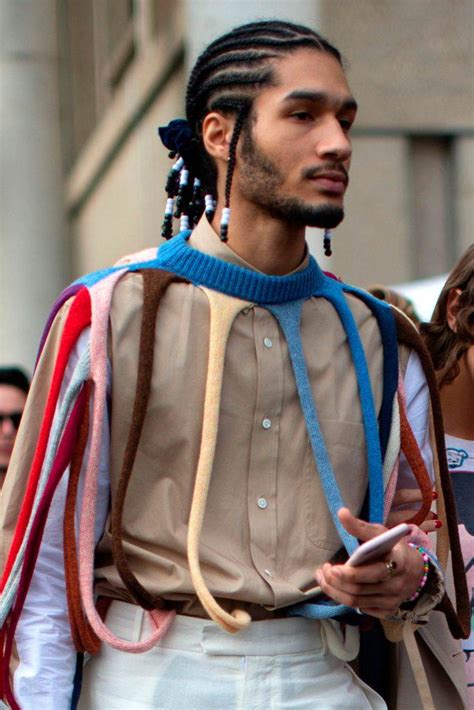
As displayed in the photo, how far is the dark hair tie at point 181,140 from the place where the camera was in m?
3.32

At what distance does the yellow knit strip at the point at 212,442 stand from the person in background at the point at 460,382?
3.27 ft

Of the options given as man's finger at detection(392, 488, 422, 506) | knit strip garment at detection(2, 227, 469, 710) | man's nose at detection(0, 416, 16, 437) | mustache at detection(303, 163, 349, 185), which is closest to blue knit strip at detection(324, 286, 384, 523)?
knit strip garment at detection(2, 227, 469, 710)

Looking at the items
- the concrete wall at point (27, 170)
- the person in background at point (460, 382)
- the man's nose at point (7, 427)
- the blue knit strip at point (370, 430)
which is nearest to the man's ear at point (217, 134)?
the blue knit strip at point (370, 430)

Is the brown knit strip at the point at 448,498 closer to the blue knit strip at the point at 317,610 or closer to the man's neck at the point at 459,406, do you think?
the blue knit strip at the point at 317,610

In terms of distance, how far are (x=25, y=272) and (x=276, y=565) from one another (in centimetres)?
999

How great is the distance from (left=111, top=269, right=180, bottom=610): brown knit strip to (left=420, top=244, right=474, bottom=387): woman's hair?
128 cm

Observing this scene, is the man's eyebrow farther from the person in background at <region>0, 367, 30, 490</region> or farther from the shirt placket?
the person in background at <region>0, 367, 30, 490</region>

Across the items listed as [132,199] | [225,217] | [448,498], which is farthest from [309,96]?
[132,199]

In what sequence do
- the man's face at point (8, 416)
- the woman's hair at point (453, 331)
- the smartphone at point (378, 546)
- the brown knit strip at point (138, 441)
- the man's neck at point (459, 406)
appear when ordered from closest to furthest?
the smartphone at point (378, 546), the brown knit strip at point (138, 441), the man's neck at point (459, 406), the woman's hair at point (453, 331), the man's face at point (8, 416)

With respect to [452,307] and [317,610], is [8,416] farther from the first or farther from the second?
[317,610]

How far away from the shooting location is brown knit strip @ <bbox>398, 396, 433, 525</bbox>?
3179 mm

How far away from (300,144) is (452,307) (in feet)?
4.67

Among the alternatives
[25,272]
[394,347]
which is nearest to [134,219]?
[25,272]

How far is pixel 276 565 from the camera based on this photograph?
302cm
